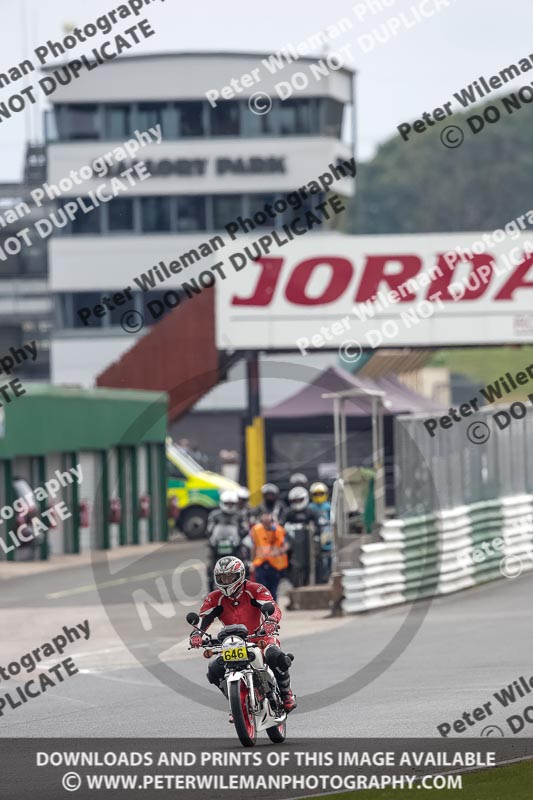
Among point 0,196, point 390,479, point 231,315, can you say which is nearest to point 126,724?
point 231,315

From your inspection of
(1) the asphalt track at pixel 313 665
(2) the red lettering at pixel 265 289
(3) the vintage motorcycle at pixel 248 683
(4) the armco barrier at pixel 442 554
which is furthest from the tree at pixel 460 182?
(3) the vintage motorcycle at pixel 248 683

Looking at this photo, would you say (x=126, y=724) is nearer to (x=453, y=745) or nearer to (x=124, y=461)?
(x=453, y=745)

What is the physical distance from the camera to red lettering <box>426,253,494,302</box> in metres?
37.6

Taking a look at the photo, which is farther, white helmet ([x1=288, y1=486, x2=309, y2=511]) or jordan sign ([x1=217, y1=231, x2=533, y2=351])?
jordan sign ([x1=217, y1=231, x2=533, y2=351])

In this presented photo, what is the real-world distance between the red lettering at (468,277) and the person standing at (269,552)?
16458 millimetres

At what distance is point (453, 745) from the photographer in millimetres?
11461

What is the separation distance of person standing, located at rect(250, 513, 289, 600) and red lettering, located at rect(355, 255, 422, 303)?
53.0 feet

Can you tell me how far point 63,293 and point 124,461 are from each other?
97.5ft

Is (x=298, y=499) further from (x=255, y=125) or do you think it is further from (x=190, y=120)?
(x=190, y=120)

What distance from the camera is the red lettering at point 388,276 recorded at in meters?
37.6

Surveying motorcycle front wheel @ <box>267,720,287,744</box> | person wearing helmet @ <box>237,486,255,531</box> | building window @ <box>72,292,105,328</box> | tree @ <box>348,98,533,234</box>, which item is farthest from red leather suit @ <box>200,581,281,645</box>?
tree @ <box>348,98,533,234</box>

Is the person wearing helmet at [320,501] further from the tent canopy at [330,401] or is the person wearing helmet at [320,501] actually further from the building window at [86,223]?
the building window at [86,223]

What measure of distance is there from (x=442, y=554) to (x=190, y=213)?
148ft

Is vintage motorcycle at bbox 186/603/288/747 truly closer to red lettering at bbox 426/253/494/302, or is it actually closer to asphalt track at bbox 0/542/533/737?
asphalt track at bbox 0/542/533/737
